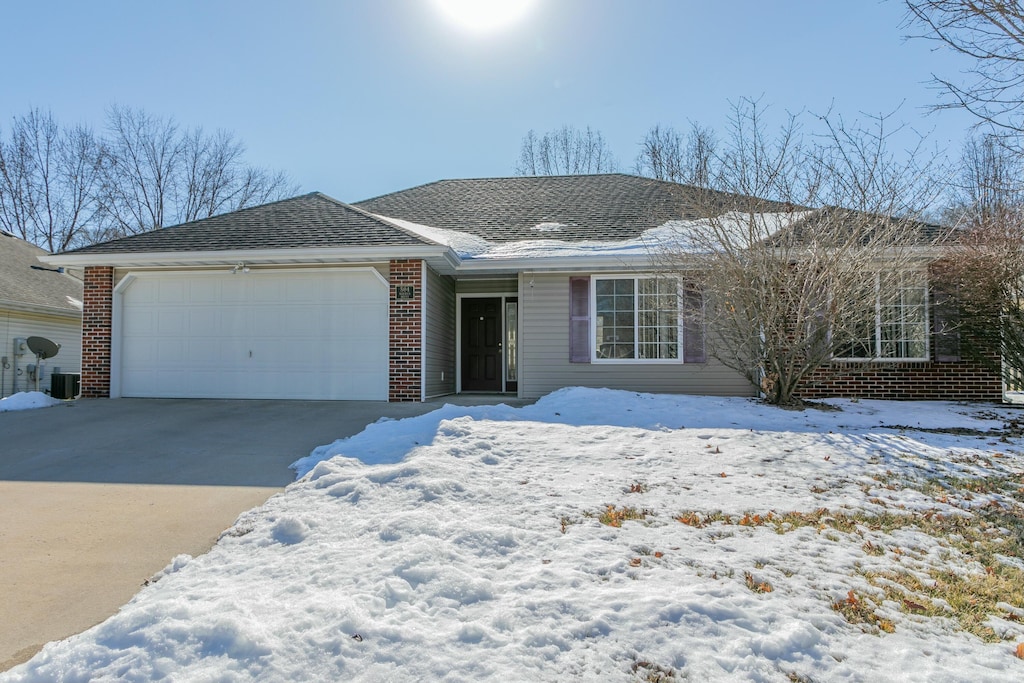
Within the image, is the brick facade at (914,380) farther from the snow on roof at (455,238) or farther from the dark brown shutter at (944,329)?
the snow on roof at (455,238)

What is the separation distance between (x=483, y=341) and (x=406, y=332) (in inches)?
120

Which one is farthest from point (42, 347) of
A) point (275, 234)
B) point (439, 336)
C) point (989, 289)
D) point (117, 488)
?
point (989, 289)

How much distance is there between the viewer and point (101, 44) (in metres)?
12.1

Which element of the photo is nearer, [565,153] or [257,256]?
[257,256]

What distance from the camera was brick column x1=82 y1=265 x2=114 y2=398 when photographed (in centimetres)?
963

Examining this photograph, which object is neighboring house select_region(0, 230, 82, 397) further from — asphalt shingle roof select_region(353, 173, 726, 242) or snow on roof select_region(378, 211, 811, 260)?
snow on roof select_region(378, 211, 811, 260)

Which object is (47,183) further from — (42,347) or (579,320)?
(579,320)

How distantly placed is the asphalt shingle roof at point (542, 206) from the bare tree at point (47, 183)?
1589 cm

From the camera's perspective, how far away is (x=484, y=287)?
11703mm

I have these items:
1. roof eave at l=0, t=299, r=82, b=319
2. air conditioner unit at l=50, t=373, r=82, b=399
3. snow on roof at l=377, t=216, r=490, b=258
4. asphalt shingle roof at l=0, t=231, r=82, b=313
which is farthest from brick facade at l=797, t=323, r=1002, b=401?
asphalt shingle roof at l=0, t=231, r=82, b=313

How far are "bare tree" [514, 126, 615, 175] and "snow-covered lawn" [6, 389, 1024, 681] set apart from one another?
21.3 meters

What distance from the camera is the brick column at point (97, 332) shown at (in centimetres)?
963

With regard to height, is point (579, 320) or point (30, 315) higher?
point (30, 315)

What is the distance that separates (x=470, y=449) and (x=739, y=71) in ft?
27.5
